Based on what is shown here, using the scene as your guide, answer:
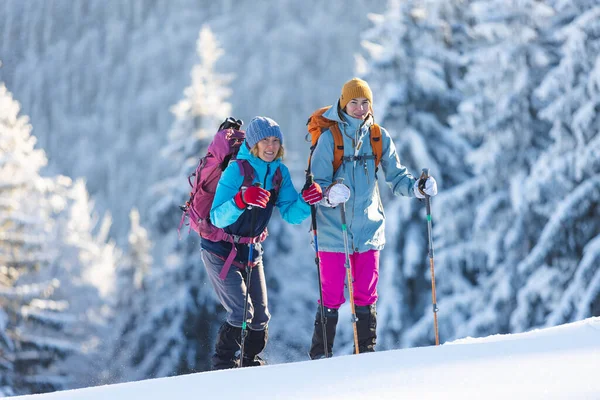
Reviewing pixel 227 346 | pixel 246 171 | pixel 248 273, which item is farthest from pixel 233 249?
pixel 227 346

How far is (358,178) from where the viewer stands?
6.77 meters

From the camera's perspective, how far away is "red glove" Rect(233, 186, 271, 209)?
6027 millimetres

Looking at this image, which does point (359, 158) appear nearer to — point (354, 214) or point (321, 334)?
point (354, 214)

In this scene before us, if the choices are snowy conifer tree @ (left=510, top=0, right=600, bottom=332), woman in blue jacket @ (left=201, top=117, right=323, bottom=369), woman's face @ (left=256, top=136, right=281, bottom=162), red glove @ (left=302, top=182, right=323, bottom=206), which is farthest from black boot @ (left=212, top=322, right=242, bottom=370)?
snowy conifer tree @ (left=510, top=0, right=600, bottom=332)

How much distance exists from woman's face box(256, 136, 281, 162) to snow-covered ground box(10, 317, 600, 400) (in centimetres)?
177

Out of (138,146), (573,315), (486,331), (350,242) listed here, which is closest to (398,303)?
(486,331)

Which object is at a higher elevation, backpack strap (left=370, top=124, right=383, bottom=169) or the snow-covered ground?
backpack strap (left=370, top=124, right=383, bottom=169)

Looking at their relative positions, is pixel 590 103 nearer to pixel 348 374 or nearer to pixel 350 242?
pixel 350 242

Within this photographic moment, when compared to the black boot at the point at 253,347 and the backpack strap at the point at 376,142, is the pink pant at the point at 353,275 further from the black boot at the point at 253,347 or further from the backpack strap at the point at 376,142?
the backpack strap at the point at 376,142

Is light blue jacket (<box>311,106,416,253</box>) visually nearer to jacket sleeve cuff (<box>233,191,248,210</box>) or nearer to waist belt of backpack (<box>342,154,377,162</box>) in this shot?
waist belt of backpack (<box>342,154,377,162</box>)

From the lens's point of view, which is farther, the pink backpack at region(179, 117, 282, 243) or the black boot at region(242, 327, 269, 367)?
the black boot at region(242, 327, 269, 367)

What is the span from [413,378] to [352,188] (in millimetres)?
2364

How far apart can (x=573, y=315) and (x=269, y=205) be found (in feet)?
34.7

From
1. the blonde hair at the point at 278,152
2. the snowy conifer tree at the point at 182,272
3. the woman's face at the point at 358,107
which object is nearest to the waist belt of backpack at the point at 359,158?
the woman's face at the point at 358,107
